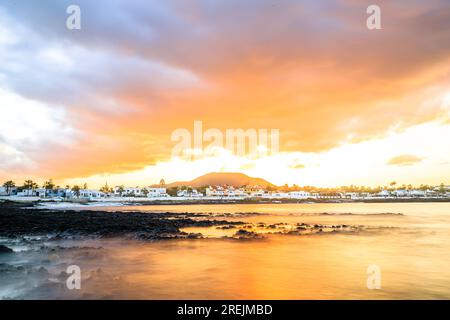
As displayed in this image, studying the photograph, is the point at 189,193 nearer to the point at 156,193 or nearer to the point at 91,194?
the point at 156,193

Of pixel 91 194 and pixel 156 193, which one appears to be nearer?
pixel 91 194

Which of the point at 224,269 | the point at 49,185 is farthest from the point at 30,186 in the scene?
the point at 224,269

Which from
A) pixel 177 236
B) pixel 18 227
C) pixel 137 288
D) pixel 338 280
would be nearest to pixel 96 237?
pixel 177 236

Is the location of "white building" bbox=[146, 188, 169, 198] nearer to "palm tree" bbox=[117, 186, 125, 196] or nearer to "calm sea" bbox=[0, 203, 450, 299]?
"palm tree" bbox=[117, 186, 125, 196]

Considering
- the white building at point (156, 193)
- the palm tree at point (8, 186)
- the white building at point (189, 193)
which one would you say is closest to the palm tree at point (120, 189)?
the white building at point (156, 193)

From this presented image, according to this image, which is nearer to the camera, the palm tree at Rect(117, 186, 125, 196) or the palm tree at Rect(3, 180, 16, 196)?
the palm tree at Rect(3, 180, 16, 196)

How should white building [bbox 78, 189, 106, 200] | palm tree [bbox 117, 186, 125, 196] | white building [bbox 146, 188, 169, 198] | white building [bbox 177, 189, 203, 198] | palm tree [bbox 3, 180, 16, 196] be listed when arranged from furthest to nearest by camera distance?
white building [bbox 177, 189, 203, 198], palm tree [bbox 117, 186, 125, 196], white building [bbox 146, 188, 169, 198], white building [bbox 78, 189, 106, 200], palm tree [bbox 3, 180, 16, 196]

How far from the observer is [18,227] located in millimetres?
31031

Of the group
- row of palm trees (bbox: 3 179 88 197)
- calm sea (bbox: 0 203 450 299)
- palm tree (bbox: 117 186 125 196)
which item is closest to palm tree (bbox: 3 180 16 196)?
row of palm trees (bbox: 3 179 88 197)

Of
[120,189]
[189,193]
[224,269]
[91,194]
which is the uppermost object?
[120,189]

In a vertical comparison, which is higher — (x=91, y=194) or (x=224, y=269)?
(x=224, y=269)

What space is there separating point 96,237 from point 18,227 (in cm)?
967

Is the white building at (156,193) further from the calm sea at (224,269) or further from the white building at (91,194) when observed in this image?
the calm sea at (224,269)

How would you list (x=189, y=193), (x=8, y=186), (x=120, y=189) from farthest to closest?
(x=189, y=193) < (x=120, y=189) < (x=8, y=186)
